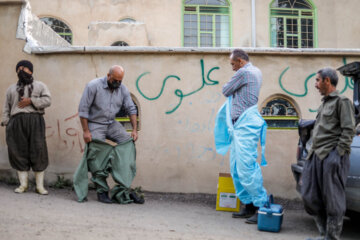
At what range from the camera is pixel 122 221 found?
461 centimetres

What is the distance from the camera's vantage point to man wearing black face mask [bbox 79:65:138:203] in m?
5.54

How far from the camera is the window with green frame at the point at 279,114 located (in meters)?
6.71

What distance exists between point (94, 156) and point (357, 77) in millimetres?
3233

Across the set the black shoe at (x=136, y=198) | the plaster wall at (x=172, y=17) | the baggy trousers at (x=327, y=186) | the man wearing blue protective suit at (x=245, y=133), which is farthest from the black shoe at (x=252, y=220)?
the plaster wall at (x=172, y=17)

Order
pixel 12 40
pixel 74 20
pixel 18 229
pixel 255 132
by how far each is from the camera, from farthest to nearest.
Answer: pixel 74 20 < pixel 12 40 < pixel 255 132 < pixel 18 229

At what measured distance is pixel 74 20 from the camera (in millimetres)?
14188

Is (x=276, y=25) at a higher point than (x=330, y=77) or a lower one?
higher

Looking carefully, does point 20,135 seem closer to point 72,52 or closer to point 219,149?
point 72,52

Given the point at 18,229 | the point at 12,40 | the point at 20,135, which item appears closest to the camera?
the point at 18,229

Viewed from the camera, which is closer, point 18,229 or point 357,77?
point 18,229

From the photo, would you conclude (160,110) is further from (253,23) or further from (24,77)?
(253,23)

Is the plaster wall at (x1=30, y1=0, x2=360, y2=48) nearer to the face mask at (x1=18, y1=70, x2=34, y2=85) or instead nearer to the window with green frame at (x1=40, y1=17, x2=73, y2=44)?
the window with green frame at (x1=40, y1=17, x2=73, y2=44)

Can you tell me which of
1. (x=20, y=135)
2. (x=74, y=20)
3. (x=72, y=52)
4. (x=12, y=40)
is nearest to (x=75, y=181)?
(x=20, y=135)

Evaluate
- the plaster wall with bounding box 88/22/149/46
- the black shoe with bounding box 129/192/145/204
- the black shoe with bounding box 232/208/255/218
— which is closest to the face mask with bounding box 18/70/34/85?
the black shoe with bounding box 129/192/145/204
